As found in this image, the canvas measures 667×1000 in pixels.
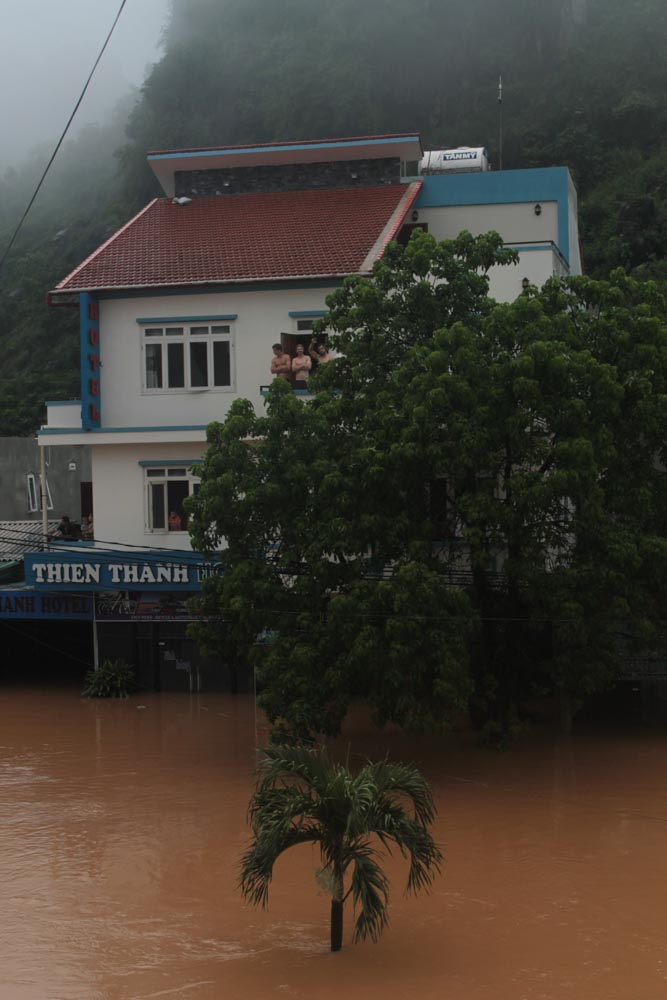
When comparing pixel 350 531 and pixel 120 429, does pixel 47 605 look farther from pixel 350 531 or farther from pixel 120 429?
pixel 350 531

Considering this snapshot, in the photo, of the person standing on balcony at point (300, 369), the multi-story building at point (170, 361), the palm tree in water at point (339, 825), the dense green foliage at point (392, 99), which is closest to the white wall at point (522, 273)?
the multi-story building at point (170, 361)

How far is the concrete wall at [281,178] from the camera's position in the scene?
31.1m

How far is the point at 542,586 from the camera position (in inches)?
774

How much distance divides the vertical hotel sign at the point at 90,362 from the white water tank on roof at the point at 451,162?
9.61 m

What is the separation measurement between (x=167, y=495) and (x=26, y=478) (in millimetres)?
8736

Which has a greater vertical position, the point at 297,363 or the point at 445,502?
the point at 297,363

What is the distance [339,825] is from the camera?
485 inches

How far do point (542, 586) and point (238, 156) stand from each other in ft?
52.1

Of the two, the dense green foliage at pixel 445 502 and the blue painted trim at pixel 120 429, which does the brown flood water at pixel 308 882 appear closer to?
the dense green foliage at pixel 445 502

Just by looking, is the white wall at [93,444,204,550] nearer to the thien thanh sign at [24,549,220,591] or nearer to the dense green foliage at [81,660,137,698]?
the thien thanh sign at [24,549,220,591]

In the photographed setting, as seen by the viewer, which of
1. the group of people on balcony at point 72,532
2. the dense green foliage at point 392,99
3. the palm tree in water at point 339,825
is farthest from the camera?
the dense green foliage at point 392,99

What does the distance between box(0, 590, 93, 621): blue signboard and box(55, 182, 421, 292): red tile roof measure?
678cm

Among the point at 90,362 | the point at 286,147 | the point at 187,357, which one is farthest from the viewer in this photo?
the point at 286,147

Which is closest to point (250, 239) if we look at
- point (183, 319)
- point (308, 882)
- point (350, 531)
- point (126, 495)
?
point (183, 319)
